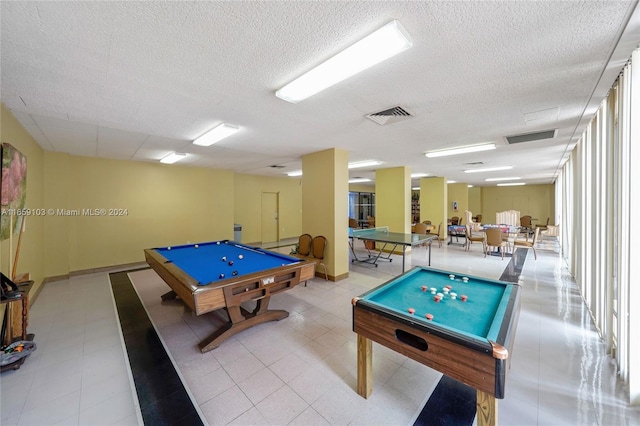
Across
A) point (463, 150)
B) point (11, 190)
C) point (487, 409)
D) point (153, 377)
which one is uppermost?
point (463, 150)

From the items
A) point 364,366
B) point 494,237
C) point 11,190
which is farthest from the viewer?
point 494,237

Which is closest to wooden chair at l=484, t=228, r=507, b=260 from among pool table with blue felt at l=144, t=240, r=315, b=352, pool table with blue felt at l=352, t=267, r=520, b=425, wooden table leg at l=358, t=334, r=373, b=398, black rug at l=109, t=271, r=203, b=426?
pool table with blue felt at l=352, t=267, r=520, b=425

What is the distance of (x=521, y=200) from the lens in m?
13.9

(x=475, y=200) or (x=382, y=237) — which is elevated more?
(x=475, y=200)

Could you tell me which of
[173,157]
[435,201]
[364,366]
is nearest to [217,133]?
[173,157]

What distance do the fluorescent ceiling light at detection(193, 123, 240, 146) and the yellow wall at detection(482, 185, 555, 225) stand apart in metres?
16.1

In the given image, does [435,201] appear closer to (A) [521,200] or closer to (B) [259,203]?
(B) [259,203]

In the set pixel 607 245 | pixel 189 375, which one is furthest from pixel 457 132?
pixel 189 375

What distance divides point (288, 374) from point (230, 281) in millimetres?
987

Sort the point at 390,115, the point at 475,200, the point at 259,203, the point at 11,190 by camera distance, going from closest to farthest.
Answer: the point at 11,190 < the point at 390,115 < the point at 259,203 < the point at 475,200

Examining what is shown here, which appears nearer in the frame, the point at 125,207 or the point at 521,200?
the point at 125,207

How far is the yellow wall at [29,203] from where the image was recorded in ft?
8.82

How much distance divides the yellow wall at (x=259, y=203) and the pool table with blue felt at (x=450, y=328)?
6988 mm

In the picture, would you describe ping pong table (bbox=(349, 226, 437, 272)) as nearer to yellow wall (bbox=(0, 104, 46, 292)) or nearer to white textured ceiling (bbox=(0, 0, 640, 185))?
white textured ceiling (bbox=(0, 0, 640, 185))
